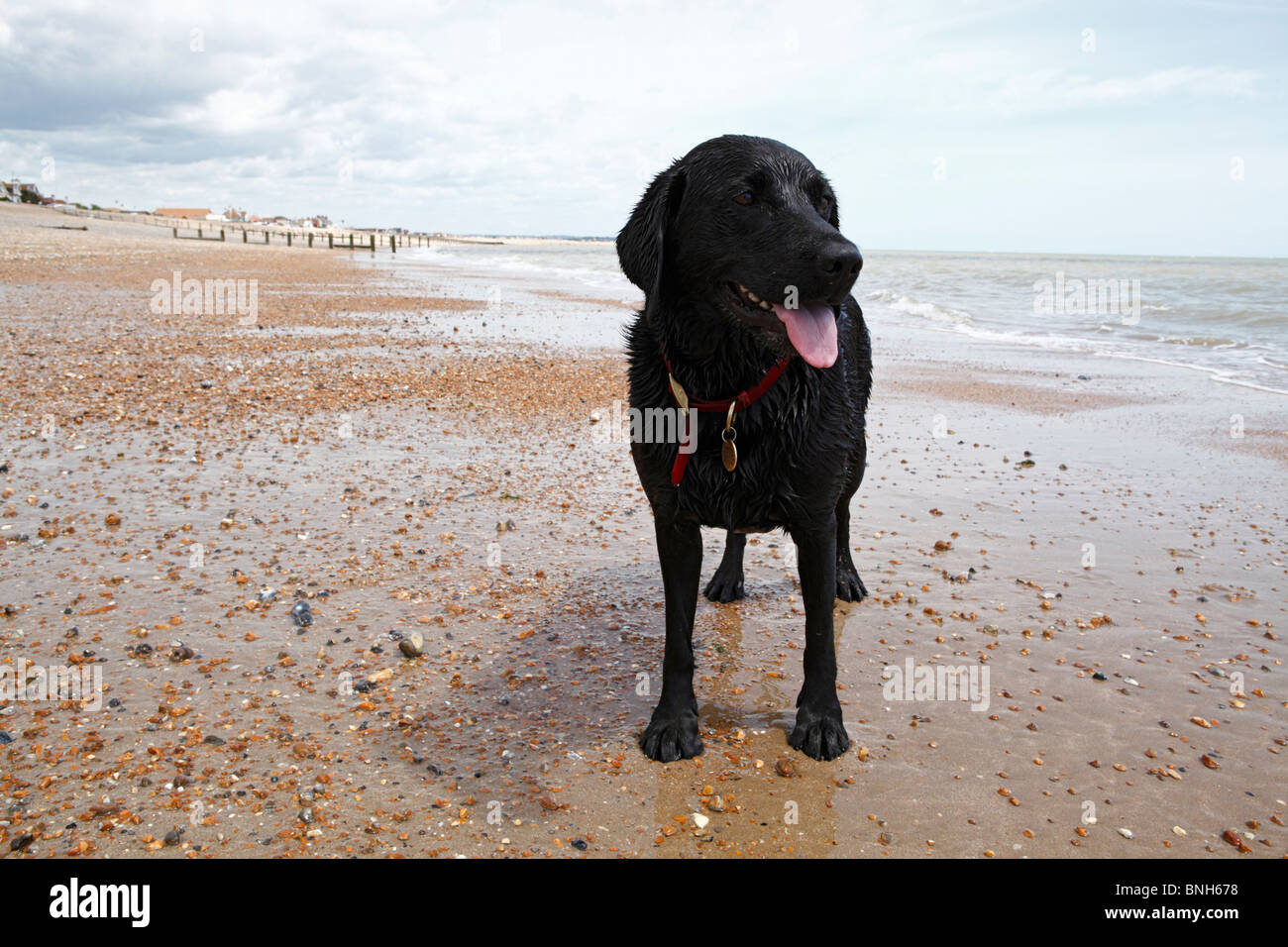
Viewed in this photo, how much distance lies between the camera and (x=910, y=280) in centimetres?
3847

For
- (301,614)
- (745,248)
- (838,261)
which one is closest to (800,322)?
(838,261)

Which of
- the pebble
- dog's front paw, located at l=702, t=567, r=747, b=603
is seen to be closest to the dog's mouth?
dog's front paw, located at l=702, t=567, r=747, b=603

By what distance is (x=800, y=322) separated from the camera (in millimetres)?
2773

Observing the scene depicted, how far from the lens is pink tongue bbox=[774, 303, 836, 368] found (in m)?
2.73

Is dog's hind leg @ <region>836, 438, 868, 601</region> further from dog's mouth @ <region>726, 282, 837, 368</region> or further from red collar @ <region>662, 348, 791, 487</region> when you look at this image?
dog's mouth @ <region>726, 282, 837, 368</region>

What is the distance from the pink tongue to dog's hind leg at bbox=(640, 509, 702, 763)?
2.77ft

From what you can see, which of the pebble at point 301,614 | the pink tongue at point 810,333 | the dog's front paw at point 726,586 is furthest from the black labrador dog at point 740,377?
the pebble at point 301,614

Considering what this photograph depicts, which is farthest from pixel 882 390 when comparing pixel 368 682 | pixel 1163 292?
pixel 1163 292

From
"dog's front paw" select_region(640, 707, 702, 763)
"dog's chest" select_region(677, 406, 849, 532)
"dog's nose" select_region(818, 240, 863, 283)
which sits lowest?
"dog's front paw" select_region(640, 707, 702, 763)

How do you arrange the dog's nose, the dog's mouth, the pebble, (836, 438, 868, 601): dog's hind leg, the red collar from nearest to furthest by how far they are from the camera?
the dog's nose < the dog's mouth < the red collar < the pebble < (836, 438, 868, 601): dog's hind leg

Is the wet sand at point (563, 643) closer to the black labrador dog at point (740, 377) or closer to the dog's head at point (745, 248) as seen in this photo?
the black labrador dog at point (740, 377)

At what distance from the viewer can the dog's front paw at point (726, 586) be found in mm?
4543

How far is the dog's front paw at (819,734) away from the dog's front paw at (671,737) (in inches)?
15.3

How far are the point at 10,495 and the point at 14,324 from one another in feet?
29.6
